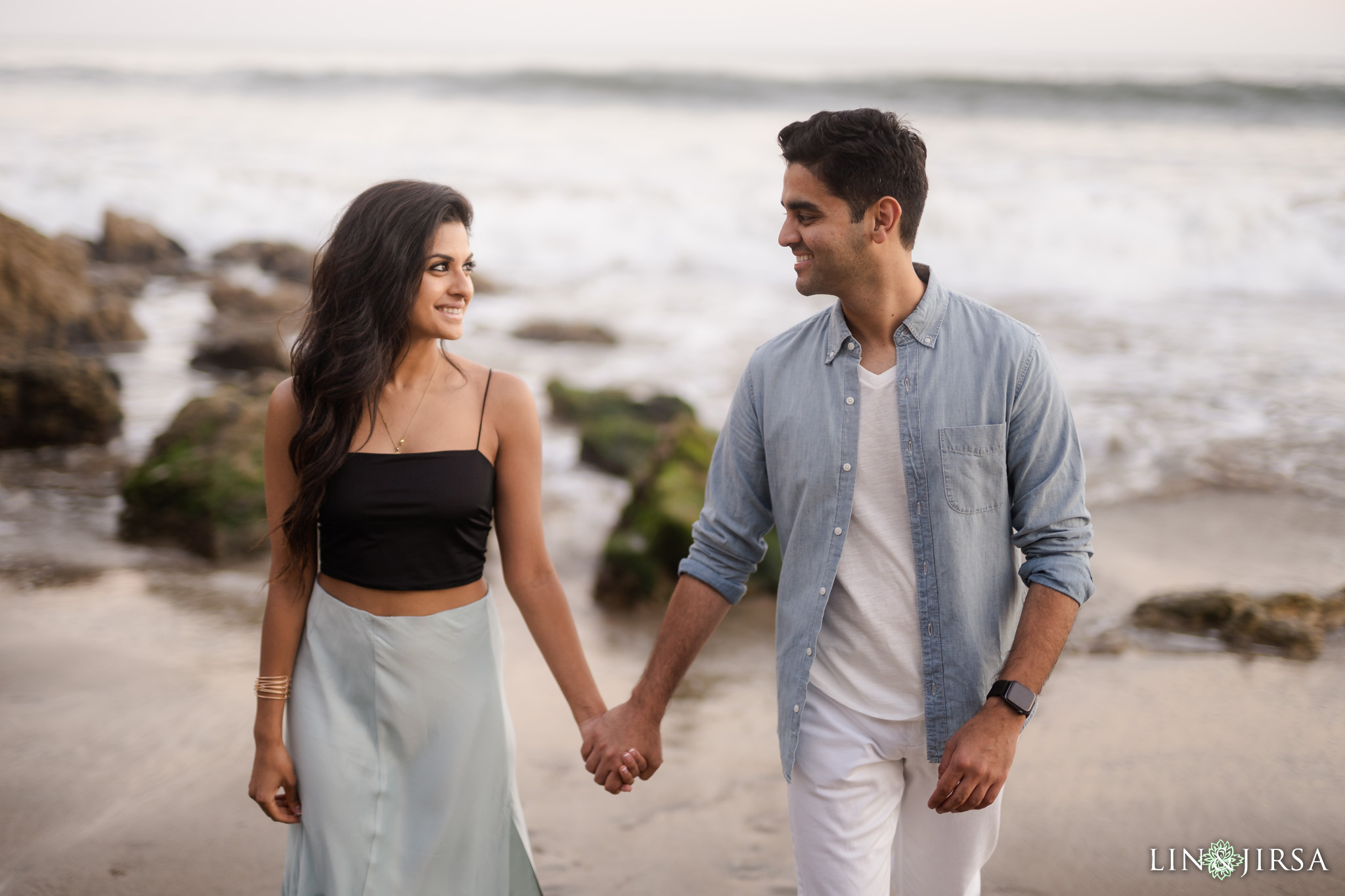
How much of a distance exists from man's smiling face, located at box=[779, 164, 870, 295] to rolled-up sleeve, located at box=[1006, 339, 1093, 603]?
471 millimetres

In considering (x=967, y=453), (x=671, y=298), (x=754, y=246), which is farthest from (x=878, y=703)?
(x=754, y=246)

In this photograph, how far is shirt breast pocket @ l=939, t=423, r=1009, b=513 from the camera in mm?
2480

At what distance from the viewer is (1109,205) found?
18625 millimetres

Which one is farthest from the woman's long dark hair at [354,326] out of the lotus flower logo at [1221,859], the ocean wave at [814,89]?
the ocean wave at [814,89]

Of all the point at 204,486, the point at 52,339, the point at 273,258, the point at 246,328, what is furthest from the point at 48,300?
the point at 273,258

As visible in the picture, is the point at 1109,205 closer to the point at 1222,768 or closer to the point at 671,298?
the point at 671,298

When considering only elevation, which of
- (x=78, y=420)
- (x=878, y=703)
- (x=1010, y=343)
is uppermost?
(x=1010, y=343)

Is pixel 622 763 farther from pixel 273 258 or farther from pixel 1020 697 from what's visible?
pixel 273 258

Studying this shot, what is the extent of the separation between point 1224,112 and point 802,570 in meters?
25.6

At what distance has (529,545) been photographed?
2777 millimetres

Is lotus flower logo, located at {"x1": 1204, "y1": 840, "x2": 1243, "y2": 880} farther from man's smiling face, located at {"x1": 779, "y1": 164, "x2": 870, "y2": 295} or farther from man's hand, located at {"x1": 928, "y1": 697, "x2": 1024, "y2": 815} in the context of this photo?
man's smiling face, located at {"x1": 779, "y1": 164, "x2": 870, "y2": 295}

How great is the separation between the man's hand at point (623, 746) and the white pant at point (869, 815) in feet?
1.26

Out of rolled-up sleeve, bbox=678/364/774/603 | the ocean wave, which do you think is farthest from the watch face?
A: the ocean wave

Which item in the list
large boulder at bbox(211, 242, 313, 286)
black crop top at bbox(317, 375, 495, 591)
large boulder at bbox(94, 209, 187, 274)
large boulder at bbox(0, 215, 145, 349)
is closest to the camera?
black crop top at bbox(317, 375, 495, 591)
